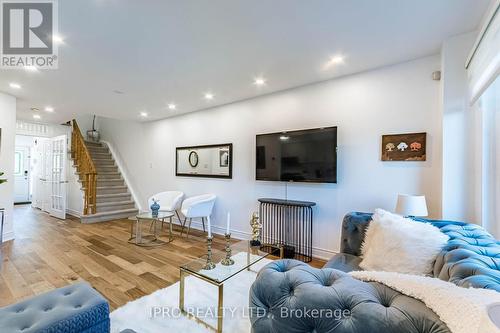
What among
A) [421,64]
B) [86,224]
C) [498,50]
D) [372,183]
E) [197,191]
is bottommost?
[86,224]

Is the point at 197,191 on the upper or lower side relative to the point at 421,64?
lower

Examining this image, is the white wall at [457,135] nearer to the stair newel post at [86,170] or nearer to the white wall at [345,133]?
the white wall at [345,133]

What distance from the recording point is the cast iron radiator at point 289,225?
11.0ft

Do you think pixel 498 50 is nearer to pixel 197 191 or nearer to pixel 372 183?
pixel 372 183

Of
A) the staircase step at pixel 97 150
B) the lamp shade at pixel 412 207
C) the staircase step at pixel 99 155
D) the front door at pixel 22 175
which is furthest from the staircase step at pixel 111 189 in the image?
the lamp shade at pixel 412 207

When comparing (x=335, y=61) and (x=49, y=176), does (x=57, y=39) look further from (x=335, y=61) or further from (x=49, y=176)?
(x=49, y=176)

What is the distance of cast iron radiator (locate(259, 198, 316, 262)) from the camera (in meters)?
3.36

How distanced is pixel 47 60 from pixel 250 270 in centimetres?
342

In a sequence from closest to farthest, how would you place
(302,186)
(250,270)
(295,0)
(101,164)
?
(295,0)
(250,270)
(302,186)
(101,164)

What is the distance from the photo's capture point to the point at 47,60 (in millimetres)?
2748

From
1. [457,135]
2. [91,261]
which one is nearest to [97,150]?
[91,261]

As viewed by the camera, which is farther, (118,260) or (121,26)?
(118,260)

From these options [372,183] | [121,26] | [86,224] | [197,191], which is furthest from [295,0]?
[86,224]

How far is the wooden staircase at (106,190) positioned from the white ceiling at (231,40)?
2.74 metres
